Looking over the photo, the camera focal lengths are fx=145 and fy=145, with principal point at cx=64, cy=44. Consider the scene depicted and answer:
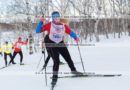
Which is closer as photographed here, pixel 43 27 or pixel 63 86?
pixel 63 86

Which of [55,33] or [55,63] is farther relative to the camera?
[55,33]

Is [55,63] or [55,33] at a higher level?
[55,33]

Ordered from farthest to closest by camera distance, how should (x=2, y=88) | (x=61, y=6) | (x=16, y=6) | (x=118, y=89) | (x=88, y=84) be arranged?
(x=16, y=6), (x=61, y=6), (x=2, y=88), (x=88, y=84), (x=118, y=89)

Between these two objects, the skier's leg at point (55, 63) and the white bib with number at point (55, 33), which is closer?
the skier's leg at point (55, 63)

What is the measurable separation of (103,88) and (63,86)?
81cm

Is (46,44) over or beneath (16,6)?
beneath

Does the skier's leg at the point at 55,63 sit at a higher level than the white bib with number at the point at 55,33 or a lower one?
lower

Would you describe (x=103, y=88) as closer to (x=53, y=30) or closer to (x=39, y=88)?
(x=39, y=88)

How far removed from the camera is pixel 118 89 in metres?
2.53

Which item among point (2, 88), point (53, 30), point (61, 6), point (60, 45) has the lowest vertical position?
point (2, 88)

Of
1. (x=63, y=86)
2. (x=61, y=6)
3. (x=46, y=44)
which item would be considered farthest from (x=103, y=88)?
(x=61, y=6)

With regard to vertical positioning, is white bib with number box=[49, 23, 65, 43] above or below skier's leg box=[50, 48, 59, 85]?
above

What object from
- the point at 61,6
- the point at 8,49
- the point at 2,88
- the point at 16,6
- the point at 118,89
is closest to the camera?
the point at 118,89

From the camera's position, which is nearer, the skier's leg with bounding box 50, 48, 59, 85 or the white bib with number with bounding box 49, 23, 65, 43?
the skier's leg with bounding box 50, 48, 59, 85
